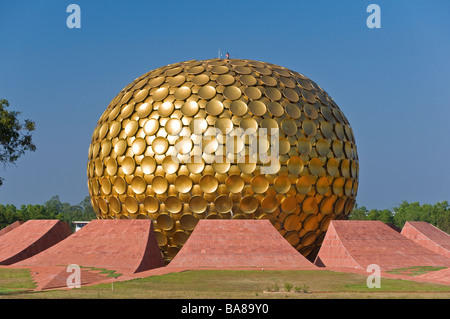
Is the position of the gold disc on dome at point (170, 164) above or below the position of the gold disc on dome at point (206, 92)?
below

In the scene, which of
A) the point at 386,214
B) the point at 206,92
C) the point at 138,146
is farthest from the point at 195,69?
the point at 386,214

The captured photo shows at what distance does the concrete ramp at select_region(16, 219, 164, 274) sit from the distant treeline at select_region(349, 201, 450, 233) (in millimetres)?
45052

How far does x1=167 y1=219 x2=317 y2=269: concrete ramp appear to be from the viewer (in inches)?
739

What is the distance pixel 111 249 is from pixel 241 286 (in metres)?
7.07

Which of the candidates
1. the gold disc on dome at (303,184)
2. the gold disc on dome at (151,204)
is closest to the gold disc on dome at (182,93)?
the gold disc on dome at (151,204)

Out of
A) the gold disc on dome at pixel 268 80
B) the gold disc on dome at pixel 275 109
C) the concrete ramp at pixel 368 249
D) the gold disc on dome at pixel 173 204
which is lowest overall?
the concrete ramp at pixel 368 249

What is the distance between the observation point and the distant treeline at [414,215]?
63.0 m

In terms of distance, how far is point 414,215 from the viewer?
234 ft

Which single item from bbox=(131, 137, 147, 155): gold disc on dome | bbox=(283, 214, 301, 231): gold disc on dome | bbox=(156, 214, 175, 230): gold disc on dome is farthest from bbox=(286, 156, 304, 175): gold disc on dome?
bbox=(131, 137, 147, 155): gold disc on dome

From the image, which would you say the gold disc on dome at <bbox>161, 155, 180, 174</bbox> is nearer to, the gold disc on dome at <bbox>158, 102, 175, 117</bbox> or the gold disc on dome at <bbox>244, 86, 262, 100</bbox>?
→ the gold disc on dome at <bbox>158, 102, 175, 117</bbox>

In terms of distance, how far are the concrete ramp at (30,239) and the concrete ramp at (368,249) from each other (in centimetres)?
1210

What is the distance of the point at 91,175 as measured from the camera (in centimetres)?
2527

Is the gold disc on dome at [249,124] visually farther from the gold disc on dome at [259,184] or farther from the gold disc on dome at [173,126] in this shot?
the gold disc on dome at [173,126]
